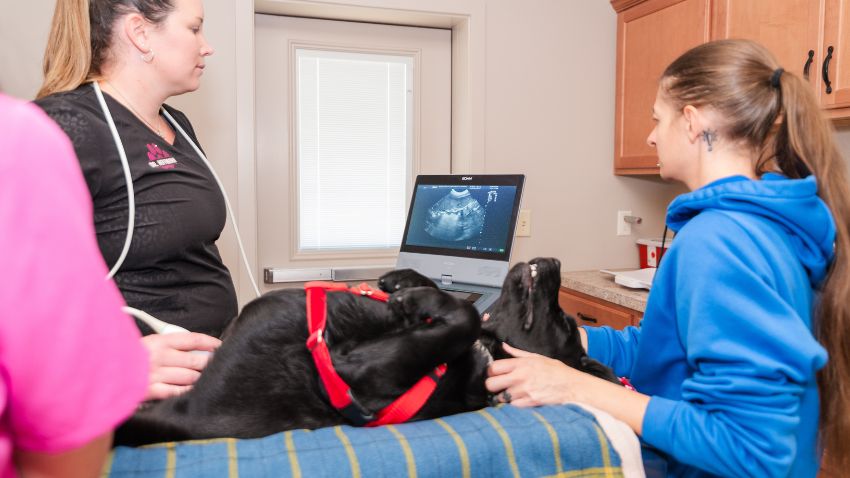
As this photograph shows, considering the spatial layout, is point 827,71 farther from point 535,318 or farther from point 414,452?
point 414,452

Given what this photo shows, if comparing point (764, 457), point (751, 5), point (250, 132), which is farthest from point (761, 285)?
point (250, 132)

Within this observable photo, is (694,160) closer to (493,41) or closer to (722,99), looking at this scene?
(722,99)

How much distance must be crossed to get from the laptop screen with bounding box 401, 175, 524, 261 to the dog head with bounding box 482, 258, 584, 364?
2.24 ft

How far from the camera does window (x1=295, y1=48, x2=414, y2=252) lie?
2.62m

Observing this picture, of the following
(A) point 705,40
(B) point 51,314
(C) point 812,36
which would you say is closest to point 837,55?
(C) point 812,36

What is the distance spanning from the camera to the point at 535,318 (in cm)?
109

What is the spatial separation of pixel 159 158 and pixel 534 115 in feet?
6.02

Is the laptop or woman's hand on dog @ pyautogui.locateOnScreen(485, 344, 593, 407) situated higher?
the laptop

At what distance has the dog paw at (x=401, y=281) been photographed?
0.98 metres

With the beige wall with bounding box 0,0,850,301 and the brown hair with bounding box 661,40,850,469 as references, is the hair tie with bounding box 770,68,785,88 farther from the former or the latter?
the beige wall with bounding box 0,0,850,301

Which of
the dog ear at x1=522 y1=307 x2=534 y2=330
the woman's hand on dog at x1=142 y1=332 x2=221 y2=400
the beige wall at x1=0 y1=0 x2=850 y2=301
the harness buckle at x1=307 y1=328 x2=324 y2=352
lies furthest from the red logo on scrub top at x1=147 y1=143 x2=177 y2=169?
the beige wall at x1=0 y1=0 x2=850 y2=301

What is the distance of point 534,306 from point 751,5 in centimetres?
165

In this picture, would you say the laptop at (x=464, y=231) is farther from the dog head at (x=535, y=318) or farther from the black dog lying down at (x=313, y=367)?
the black dog lying down at (x=313, y=367)

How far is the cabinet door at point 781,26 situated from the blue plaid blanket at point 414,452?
1.65 metres
